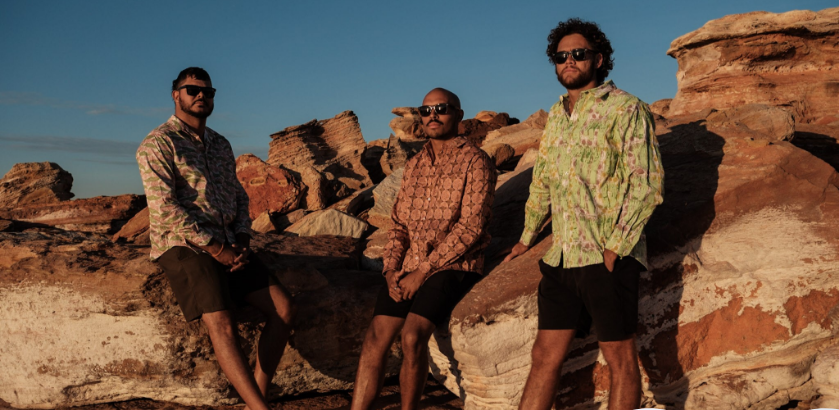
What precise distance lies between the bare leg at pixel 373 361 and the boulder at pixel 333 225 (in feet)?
10.3

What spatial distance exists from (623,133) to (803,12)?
9844 millimetres

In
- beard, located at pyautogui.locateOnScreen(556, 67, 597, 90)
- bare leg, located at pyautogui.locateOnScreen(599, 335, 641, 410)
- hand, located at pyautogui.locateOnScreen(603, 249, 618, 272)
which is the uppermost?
beard, located at pyautogui.locateOnScreen(556, 67, 597, 90)

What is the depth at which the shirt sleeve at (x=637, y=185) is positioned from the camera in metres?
2.95

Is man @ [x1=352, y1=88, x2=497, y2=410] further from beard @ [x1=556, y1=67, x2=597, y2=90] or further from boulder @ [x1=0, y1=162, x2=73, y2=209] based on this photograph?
boulder @ [x1=0, y1=162, x2=73, y2=209]

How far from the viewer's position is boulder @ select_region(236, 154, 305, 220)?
8.23 metres

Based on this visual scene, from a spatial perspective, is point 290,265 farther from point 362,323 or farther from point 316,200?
point 316,200

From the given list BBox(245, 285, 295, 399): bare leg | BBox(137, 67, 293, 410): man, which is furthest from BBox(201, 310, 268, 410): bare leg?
BBox(245, 285, 295, 399): bare leg

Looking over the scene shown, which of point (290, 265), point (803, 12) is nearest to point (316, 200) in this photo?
point (290, 265)

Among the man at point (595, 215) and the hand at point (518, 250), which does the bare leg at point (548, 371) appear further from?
the hand at point (518, 250)

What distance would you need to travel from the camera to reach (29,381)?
4.07 metres

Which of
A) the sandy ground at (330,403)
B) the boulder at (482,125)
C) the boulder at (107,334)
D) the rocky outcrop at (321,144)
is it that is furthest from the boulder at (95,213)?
the boulder at (482,125)

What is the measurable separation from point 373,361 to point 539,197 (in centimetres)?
136

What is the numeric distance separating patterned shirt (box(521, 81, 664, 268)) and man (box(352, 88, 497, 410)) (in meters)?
0.61

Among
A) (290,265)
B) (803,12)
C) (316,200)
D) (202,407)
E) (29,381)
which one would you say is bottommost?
(202,407)
